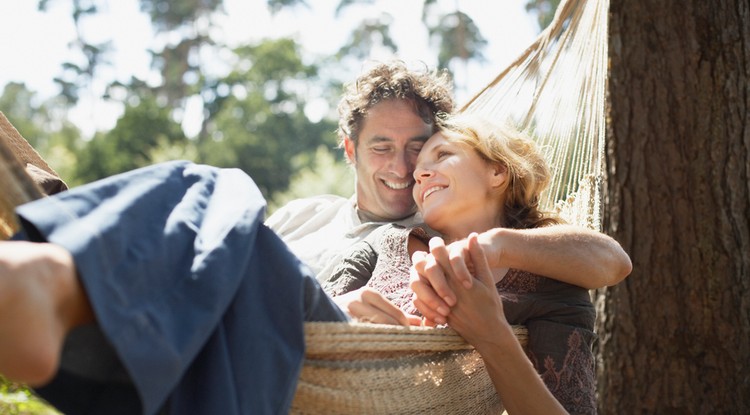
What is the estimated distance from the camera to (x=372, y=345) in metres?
1.24

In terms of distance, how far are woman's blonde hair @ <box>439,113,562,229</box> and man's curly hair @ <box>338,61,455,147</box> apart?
0.33m

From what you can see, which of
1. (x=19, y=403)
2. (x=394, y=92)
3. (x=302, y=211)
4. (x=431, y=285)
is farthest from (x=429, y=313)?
(x=19, y=403)

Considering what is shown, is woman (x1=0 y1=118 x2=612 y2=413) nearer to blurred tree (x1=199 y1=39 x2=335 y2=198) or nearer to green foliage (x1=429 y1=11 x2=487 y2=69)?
blurred tree (x1=199 y1=39 x2=335 y2=198)

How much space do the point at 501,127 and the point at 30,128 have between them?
27.0 m

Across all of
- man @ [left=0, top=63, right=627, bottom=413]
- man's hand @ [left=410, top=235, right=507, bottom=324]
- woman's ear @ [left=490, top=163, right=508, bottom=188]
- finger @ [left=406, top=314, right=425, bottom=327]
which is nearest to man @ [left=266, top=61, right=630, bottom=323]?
woman's ear @ [left=490, top=163, right=508, bottom=188]

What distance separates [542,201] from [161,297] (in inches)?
57.4

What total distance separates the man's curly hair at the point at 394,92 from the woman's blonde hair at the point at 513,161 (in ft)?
1.08

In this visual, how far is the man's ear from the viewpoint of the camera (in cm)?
244

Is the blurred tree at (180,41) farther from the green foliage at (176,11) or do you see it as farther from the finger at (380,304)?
the finger at (380,304)

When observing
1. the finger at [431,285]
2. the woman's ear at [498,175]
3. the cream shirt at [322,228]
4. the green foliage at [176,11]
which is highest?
the green foliage at [176,11]

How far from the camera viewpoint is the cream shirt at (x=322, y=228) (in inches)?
83.1

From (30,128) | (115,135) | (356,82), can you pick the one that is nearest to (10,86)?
(30,128)

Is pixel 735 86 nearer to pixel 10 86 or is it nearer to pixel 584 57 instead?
pixel 584 57

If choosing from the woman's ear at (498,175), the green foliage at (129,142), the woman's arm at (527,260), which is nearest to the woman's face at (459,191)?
the woman's ear at (498,175)
